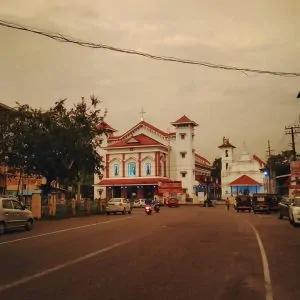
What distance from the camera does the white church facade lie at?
93.4m

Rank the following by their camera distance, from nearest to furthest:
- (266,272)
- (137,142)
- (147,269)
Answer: (266,272) → (147,269) → (137,142)

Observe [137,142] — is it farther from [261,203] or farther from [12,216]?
[12,216]

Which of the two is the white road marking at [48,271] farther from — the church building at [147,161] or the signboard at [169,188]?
the church building at [147,161]

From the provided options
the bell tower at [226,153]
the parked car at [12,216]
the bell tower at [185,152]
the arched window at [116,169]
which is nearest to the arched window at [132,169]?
the arched window at [116,169]

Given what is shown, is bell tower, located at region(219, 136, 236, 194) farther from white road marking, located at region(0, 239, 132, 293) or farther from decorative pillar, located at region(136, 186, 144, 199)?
white road marking, located at region(0, 239, 132, 293)

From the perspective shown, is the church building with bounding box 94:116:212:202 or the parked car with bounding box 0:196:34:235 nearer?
the parked car with bounding box 0:196:34:235

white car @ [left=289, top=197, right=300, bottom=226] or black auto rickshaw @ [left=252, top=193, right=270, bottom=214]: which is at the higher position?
black auto rickshaw @ [left=252, top=193, right=270, bottom=214]

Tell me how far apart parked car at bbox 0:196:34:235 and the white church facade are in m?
73.4

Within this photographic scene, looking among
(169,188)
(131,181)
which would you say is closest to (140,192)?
(131,181)

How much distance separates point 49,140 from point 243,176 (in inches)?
2496

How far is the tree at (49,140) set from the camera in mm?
38156

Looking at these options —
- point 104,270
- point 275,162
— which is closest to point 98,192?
point 275,162

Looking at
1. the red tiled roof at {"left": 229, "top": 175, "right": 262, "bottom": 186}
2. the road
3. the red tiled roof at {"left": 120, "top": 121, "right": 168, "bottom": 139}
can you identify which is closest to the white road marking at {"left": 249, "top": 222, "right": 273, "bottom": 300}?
the road

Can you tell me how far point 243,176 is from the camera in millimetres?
95250
